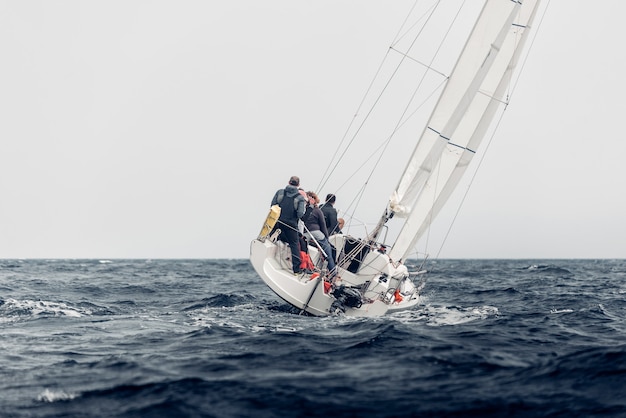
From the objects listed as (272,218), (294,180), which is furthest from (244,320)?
(294,180)

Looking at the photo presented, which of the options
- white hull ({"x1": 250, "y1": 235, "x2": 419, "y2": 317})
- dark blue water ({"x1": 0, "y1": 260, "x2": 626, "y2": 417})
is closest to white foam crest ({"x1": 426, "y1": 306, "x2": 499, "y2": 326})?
dark blue water ({"x1": 0, "y1": 260, "x2": 626, "y2": 417})

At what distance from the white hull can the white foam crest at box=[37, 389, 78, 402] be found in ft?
20.1

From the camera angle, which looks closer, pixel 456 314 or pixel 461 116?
pixel 456 314

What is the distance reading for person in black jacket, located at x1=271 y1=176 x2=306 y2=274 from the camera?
1254cm

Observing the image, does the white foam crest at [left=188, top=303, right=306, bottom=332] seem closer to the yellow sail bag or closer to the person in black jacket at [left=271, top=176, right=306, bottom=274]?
the person in black jacket at [left=271, top=176, right=306, bottom=274]

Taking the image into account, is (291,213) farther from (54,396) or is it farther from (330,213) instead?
(54,396)

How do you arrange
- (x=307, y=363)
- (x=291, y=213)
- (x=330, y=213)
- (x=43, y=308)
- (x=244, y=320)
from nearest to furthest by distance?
(x=307, y=363) → (x=244, y=320) → (x=291, y=213) → (x=43, y=308) → (x=330, y=213)

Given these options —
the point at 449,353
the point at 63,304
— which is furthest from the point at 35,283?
the point at 449,353

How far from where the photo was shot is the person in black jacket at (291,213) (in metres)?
12.5

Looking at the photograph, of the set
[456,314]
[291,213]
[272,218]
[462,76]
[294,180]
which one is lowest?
[456,314]

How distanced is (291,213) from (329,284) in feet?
5.16

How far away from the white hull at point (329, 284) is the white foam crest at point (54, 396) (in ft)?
20.1

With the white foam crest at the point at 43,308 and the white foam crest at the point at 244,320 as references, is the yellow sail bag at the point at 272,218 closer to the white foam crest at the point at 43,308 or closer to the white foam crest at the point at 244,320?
the white foam crest at the point at 244,320

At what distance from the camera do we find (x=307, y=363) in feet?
25.1
